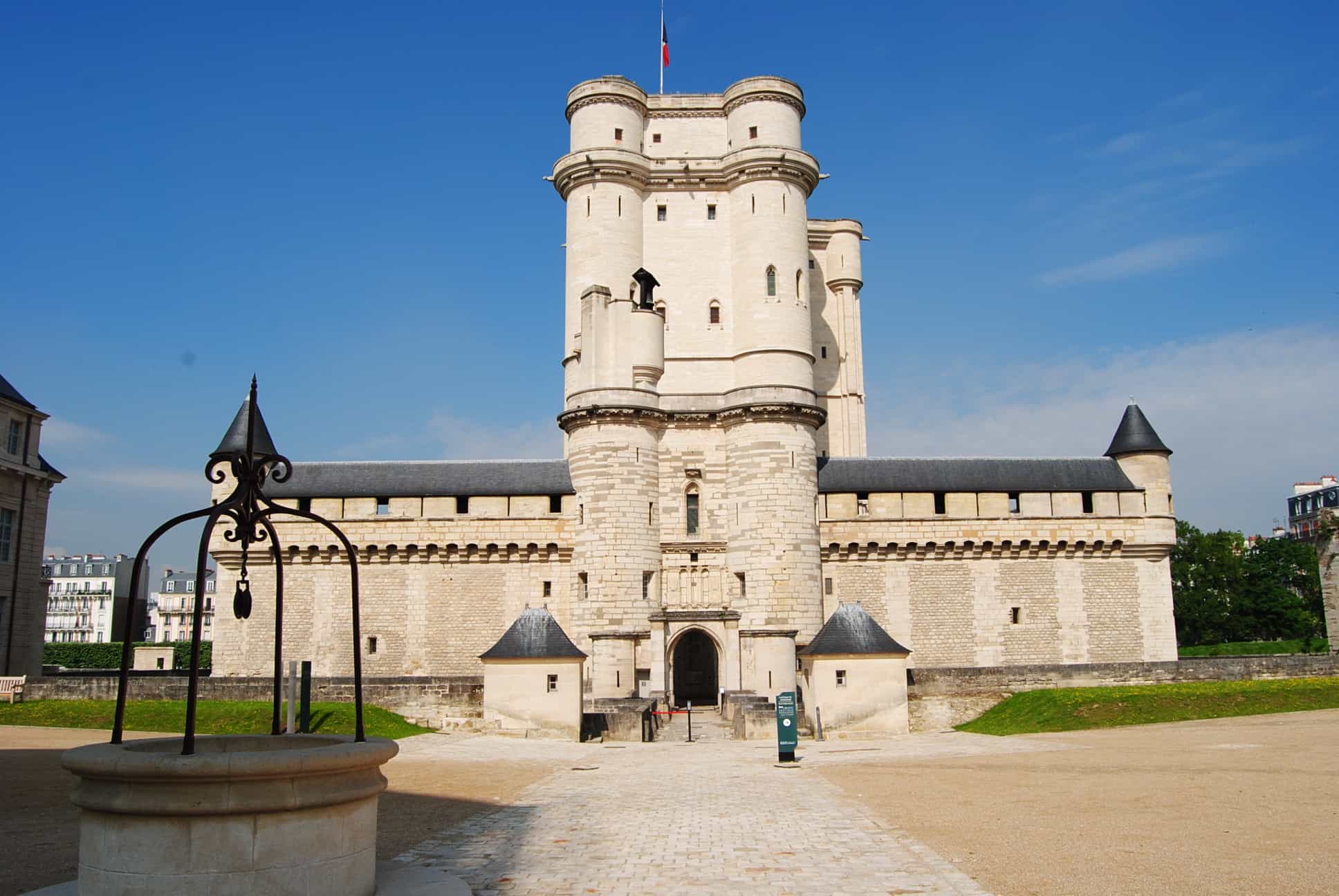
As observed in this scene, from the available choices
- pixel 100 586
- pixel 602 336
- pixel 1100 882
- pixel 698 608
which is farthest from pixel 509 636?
pixel 100 586

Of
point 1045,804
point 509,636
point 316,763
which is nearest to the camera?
point 316,763

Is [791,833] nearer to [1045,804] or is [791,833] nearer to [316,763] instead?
[1045,804]

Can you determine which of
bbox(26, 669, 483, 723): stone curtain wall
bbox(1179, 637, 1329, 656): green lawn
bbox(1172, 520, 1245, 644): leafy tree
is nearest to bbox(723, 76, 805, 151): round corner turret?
bbox(26, 669, 483, 723): stone curtain wall

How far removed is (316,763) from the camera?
23.1 feet

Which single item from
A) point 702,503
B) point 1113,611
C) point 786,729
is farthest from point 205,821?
point 1113,611

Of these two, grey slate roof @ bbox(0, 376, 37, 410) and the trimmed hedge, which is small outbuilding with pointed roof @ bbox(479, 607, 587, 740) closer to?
grey slate roof @ bbox(0, 376, 37, 410)

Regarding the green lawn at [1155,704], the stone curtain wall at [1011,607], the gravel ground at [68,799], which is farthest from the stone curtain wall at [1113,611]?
the gravel ground at [68,799]

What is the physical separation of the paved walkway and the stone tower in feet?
39.4

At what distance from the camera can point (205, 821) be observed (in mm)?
6766

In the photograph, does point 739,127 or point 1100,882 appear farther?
point 739,127

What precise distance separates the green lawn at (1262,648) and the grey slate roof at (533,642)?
24744mm

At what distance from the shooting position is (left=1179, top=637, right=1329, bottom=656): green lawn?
38.3 metres

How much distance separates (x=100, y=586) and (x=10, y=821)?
90588mm

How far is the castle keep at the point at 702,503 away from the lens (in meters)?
30.7
